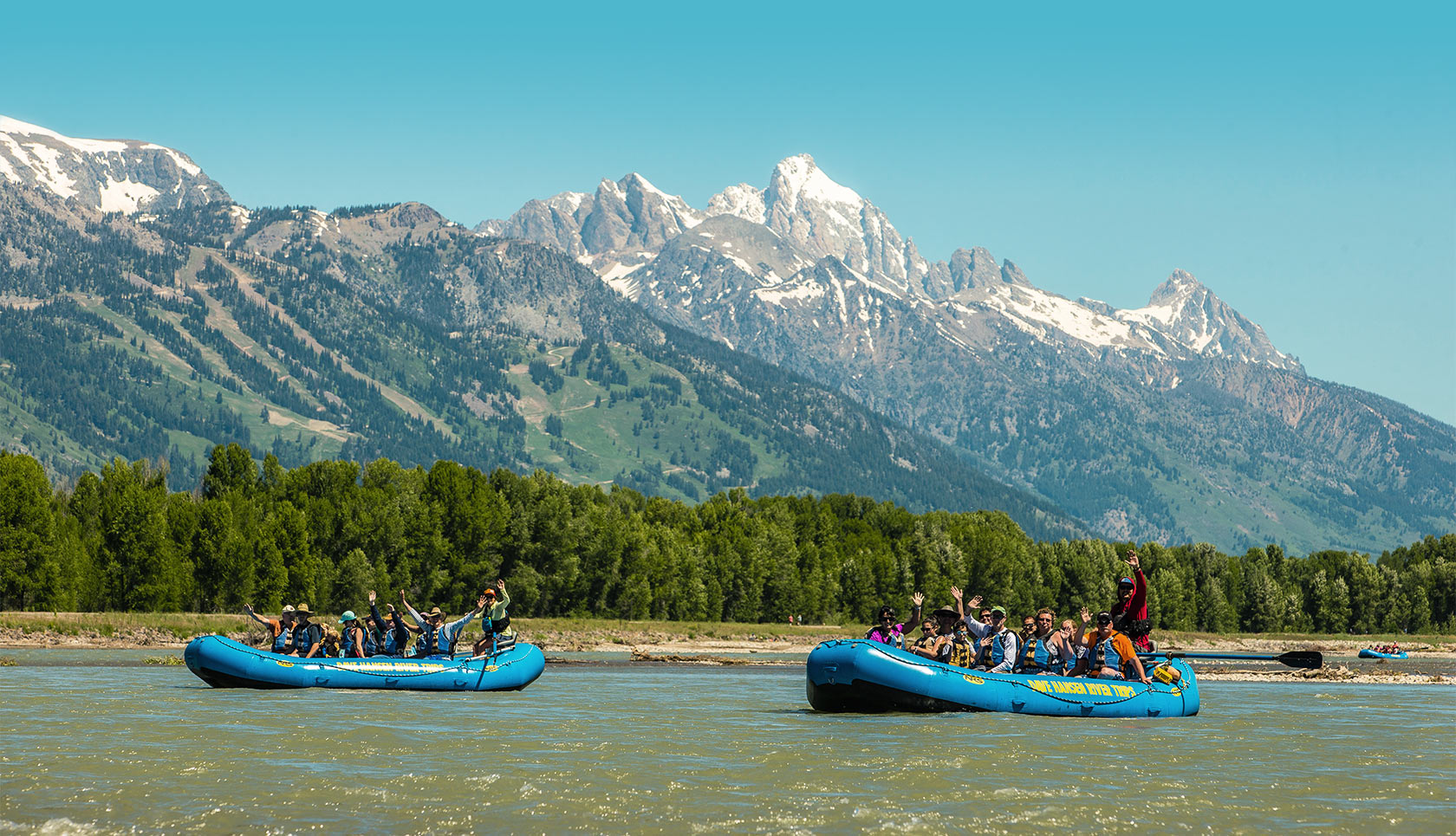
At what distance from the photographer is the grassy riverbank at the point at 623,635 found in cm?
10275

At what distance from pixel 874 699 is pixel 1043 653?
20.0 ft

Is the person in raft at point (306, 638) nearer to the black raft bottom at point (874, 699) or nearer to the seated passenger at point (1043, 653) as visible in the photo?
the black raft bottom at point (874, 699)

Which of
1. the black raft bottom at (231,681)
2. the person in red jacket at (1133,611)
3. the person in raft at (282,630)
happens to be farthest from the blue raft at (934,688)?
the person in raft at (282,630)

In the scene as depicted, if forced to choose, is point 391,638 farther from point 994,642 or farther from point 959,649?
point 994,642

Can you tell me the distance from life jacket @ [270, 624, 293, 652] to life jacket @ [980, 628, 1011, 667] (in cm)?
2699

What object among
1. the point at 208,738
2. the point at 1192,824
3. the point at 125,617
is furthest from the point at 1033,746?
the point at 125,617

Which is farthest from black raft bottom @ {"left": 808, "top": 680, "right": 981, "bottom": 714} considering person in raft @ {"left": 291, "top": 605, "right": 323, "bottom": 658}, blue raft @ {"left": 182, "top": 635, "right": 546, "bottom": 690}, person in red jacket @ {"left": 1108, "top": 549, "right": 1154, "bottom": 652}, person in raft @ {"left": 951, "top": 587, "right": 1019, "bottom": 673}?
person in raft @ {"left": 291, "top": 605, "right": 323, "bottom": 658}

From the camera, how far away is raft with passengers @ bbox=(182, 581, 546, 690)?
54.8 m

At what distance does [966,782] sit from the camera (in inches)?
1324

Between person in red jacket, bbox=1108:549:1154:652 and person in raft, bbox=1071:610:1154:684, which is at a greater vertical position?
person in red jacket, bbox=1108:549:1154:652

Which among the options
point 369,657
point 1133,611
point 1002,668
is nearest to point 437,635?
point 369,657

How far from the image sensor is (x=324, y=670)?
5475 cm

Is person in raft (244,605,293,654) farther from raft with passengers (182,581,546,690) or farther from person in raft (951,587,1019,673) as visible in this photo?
person in raft (951,587,1019,673)

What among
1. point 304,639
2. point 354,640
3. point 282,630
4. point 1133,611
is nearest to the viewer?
point 1133,611
